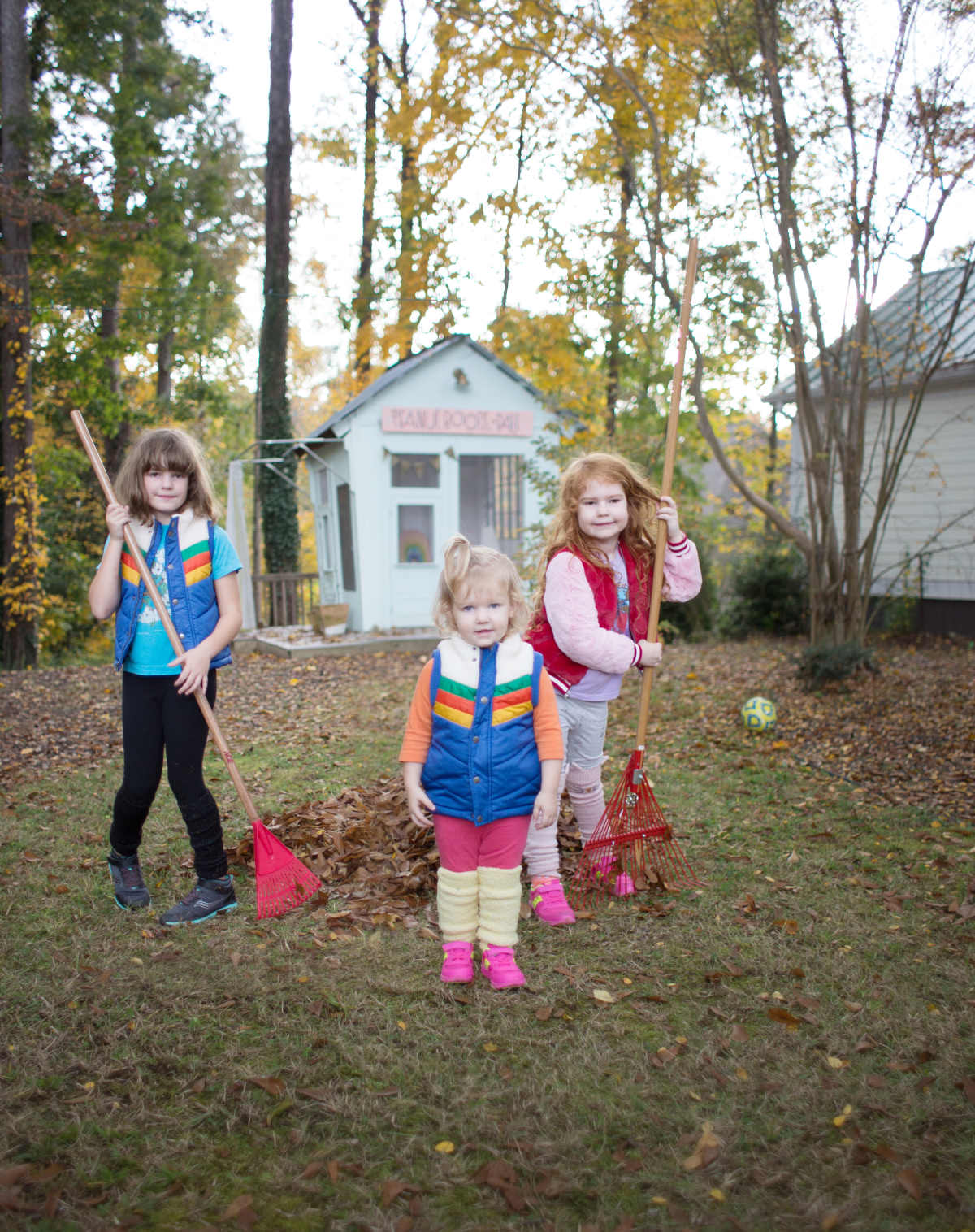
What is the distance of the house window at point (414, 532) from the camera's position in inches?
544

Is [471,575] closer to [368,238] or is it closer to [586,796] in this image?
[586,796]

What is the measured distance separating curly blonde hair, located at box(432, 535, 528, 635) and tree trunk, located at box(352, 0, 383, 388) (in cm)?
1583

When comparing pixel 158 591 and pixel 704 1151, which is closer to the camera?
pixel 704 1151

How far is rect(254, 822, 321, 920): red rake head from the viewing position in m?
3.78

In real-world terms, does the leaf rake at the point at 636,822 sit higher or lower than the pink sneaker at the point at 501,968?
higher

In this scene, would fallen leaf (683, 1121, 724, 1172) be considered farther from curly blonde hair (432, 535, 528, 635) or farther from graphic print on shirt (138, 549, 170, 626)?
graphic print on shirt (138, 549, 170, 626)

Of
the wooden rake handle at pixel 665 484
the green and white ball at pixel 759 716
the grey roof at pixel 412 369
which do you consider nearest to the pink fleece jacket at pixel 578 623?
the wooden rake handle at pixel 665 484

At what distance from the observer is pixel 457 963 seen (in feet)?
10.7

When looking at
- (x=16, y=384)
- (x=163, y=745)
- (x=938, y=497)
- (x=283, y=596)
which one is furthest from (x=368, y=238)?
(x=163, y=745)

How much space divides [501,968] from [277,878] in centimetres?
107

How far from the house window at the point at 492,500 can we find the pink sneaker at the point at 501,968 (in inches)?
433

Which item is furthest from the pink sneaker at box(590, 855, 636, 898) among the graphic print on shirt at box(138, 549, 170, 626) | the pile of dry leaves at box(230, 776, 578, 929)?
the graphic print on shirt at box(138, 549, 170, 626)

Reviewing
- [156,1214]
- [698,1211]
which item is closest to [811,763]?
[698,1211]

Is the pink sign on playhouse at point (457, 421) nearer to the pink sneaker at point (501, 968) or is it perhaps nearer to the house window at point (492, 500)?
the house window at point (492, 500)
